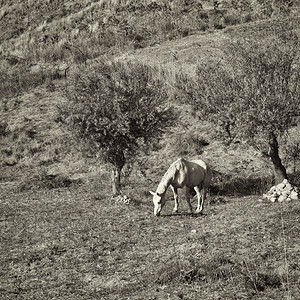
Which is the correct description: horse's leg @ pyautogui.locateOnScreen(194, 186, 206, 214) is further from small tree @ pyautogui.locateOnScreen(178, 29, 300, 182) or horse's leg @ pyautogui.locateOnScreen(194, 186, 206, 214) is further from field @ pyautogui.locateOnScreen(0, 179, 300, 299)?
A: small tree @ pyautogui.locateOnScreen(178, 29, 300, 182)

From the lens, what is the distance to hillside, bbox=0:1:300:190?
2575cm

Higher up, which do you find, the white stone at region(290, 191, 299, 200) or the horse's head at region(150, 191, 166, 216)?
the horse's head at region(150, 191, 166, 216)

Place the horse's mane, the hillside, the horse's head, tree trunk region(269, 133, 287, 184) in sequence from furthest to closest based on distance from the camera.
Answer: the hillside, tree trunk region(269, 133, 287, 184), the horse's mane, the horse's head

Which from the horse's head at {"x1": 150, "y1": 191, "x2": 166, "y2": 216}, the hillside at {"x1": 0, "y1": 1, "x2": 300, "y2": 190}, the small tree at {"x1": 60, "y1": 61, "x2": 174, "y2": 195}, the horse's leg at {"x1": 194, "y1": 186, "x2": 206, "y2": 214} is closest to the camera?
the horse's head at {"x1": 150, "y1": 191, "x2": 166, "y2": 216}

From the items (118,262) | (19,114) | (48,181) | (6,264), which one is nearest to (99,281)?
(118,262)

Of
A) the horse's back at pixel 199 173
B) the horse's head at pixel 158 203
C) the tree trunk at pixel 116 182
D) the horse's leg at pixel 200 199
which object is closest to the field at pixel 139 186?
the horse's head at pixel 158 203

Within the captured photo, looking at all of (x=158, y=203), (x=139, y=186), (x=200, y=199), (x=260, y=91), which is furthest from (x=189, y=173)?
(x=139, y=186)

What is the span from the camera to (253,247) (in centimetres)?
1223

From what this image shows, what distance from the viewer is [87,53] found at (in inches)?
1542

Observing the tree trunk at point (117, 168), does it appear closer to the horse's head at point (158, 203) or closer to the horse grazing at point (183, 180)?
the horse grazing at point (183, 180)

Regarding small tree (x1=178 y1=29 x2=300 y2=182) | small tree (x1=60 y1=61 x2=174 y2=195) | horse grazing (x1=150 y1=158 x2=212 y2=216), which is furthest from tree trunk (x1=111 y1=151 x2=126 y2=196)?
small tree (x1=178 y1=29 x2=300 y2=182)

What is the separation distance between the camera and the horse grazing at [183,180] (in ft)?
52.1

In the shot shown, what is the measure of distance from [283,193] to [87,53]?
2619 cm

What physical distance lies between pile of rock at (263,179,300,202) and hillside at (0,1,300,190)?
409cm
